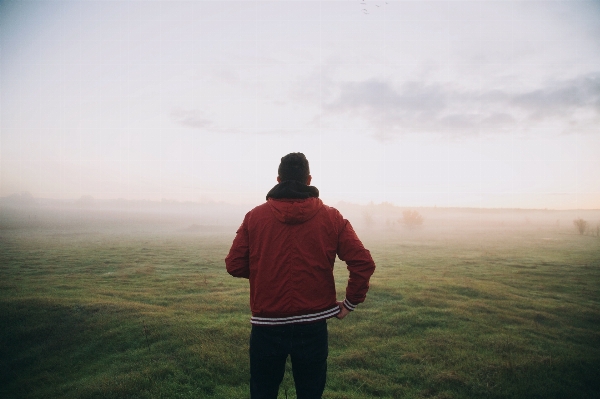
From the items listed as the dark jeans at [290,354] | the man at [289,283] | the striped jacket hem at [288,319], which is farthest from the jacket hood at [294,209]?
the dark jeans at [290,354]

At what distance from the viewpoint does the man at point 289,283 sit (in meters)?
3.20

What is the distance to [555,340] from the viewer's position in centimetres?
911

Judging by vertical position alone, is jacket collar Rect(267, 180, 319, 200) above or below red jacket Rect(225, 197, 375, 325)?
above

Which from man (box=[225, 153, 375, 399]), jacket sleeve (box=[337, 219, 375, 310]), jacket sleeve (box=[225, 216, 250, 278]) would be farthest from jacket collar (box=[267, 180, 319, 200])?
jacket sleeve (box=[337, 219, 375, 310])

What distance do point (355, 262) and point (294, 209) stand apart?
108 cm

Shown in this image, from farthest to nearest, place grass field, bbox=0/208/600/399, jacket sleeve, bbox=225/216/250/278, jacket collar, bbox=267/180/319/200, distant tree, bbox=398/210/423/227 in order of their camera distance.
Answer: distant tree, bbox=398/210/423/227 → grass field, bbox=0/208/600/399 → jacket sleeve, bbox=225/216/250/278 → jacket collar, bbox=267/180/319/200

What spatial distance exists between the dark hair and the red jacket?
0.35m

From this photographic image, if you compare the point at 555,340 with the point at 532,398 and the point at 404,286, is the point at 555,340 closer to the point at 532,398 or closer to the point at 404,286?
the point at 532,398

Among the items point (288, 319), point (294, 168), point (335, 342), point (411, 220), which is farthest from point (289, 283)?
point (411, 220)

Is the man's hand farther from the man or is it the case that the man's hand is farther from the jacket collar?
the jacket collar

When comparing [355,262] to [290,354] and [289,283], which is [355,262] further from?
[290,354]

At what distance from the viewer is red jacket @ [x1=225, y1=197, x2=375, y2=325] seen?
3211mm

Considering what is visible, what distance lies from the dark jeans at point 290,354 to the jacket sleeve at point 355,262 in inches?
23.1

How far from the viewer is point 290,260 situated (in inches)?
129
